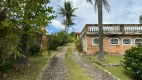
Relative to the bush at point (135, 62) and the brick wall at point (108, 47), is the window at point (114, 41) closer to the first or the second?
the brick wall at point (108, 47)

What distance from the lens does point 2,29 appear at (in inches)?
380

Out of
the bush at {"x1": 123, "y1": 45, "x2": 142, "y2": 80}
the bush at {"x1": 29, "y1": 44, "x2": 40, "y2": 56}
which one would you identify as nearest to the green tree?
the bush at {"x1": 123, "y1": 45, "x2": 142, "y2": 80}

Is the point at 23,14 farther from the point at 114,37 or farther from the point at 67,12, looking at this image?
the point at 67,12

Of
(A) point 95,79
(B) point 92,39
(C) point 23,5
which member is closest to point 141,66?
(A) point 95,79

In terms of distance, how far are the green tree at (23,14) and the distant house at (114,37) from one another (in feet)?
35.2

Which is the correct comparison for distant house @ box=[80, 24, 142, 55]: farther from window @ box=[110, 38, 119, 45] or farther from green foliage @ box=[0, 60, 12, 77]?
green foliage @ box=[0, 60, 12, 77]

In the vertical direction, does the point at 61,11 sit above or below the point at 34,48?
above

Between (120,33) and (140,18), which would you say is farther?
(140,18)

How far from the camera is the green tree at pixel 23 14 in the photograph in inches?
362

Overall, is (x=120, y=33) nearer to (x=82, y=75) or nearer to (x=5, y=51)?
(x=82, y=75)

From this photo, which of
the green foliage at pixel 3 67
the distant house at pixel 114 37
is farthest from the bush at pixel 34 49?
the green foliage at pixel 3 67

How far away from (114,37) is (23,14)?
47.8 ft

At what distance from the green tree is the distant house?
10733 mm

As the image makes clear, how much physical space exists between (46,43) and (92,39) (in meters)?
8.40
